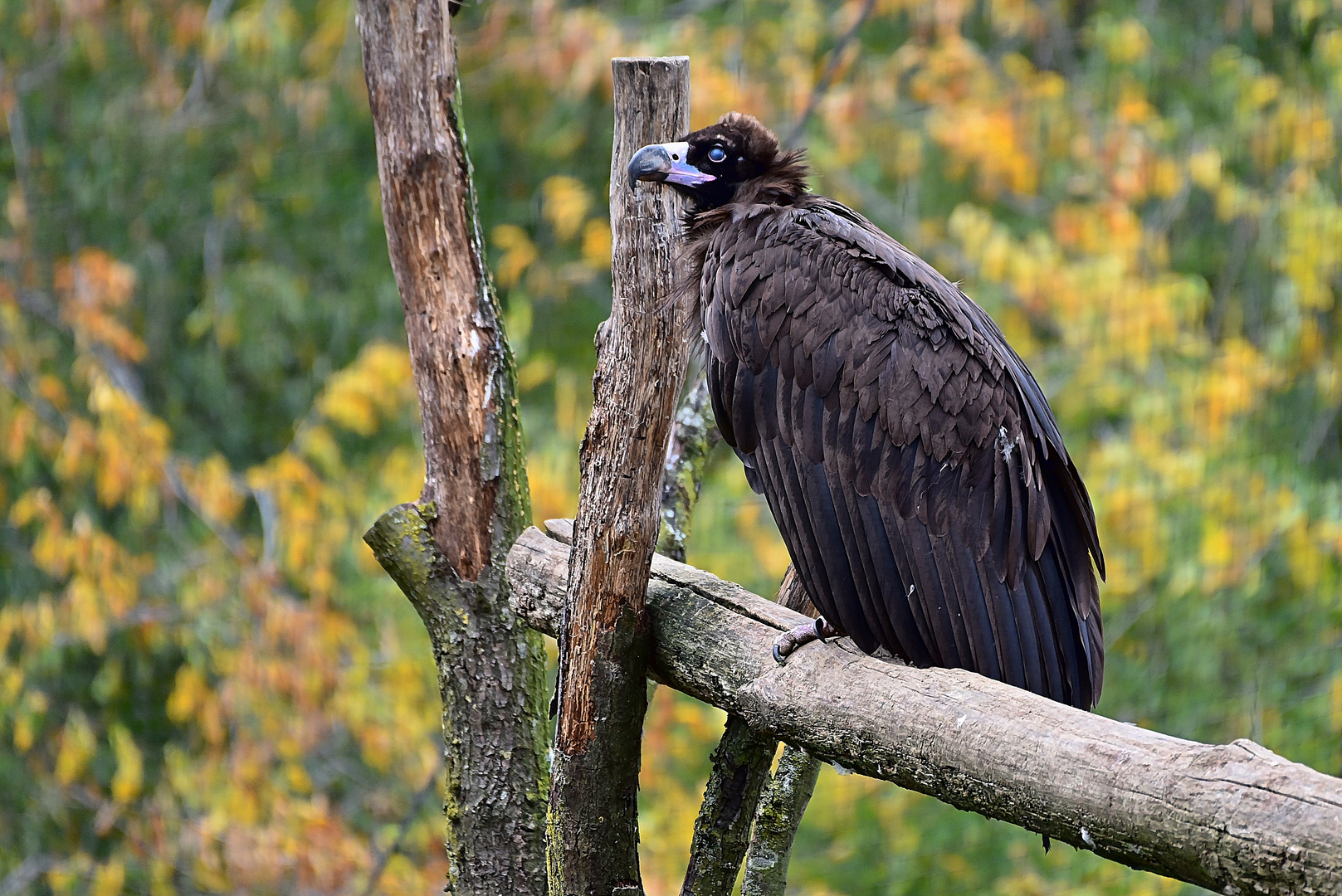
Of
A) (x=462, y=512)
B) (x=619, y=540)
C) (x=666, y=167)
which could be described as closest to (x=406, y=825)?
(x=462, y=512)

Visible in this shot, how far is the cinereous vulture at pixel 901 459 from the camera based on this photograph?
2104 millimetres

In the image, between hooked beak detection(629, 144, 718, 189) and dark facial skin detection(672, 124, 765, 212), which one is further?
dark facial skin detection(672, 124, 765, 212)

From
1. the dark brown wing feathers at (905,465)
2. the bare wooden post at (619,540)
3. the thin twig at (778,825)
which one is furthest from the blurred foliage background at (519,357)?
the dark brown wing feathers at (905,465)

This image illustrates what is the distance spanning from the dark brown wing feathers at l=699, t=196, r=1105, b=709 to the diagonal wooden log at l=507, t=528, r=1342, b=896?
19cm

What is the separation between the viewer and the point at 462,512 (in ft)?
8.04

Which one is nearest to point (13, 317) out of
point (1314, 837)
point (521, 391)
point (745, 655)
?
point (521, 391)

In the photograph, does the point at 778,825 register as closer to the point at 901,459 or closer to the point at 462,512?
the point at 901,459

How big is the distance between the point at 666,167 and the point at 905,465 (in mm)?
646

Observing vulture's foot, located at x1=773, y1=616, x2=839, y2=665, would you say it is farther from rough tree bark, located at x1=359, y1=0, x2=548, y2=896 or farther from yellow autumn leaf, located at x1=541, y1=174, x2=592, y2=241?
yellow autumn leaf, located at x1=541, y1=174, x2=592, y2=241

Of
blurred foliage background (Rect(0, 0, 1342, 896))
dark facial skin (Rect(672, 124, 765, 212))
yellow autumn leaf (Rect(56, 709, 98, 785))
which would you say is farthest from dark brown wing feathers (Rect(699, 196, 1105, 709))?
yellow autumn leaf (Rect(56, 709, 98, 785))

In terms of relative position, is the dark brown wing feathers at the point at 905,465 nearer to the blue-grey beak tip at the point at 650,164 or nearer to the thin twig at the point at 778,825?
the blue-grey beak tip at the point at 650,164

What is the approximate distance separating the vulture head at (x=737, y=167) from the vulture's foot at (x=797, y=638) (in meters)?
0.86

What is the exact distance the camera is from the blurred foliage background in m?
4.67

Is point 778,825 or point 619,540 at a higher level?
point 619,540
